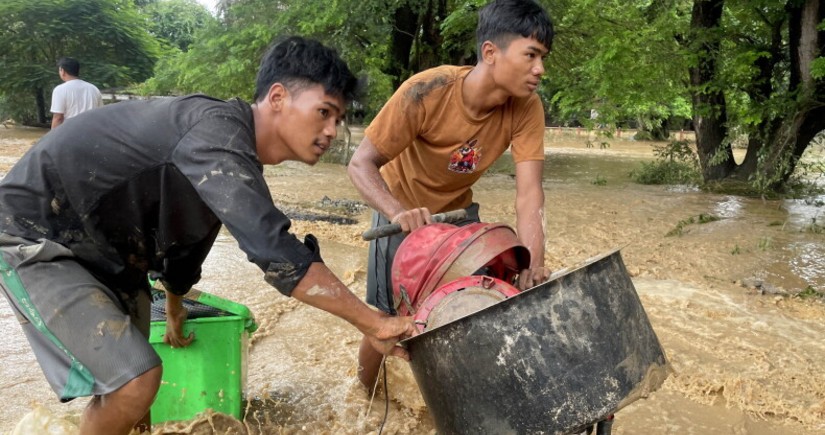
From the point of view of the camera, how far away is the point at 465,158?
2.93 metres

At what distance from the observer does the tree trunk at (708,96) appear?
8.89 m

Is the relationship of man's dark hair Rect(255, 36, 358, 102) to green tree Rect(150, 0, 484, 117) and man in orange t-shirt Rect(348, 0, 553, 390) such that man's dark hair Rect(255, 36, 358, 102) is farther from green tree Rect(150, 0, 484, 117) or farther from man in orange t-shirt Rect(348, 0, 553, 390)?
green tree Rect(150, 0, 484, 117)

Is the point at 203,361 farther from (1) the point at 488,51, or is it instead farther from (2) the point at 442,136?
(1) the point at 488,51

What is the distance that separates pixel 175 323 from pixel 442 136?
4.39 ft

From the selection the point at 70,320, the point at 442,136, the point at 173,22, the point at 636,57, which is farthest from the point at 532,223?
the point at 173,22

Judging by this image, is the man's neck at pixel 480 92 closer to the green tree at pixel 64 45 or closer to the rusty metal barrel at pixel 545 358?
the rusty metal barrel at pixel 545 358

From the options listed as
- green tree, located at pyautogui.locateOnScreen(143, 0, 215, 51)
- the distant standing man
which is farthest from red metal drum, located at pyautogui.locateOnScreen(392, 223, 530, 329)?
green tree, located at pyautogui.locateOnScreen(143, 0, 215, 51)

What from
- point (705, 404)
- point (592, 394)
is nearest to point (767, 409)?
point (705, 404)

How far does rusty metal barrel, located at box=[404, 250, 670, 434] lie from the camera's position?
5.39 ft

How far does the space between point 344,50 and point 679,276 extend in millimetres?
6793

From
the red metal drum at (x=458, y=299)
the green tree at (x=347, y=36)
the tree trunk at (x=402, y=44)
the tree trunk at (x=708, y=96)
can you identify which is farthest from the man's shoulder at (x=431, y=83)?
the tree trunk at (x=402, y=44)

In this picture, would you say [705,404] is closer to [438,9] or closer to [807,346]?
[807,346]

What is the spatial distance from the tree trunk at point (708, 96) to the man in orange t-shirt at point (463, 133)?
22.3 ft

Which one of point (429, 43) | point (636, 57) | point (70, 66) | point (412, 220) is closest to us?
point (412, 220)
